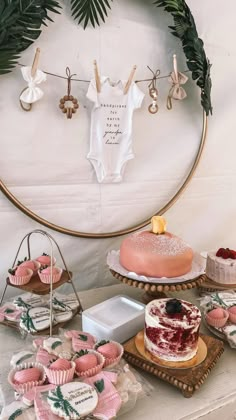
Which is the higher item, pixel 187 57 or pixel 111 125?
pixel 187 57

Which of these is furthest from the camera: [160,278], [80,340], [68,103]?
[68,103]

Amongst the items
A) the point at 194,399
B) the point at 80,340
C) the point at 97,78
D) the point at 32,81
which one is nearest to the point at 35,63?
the point at 32,81

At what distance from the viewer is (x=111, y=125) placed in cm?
85

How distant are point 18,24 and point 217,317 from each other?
24.6 inches

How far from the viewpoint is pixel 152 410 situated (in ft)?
1.73

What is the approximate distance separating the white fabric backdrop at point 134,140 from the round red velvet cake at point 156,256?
192 millimetres

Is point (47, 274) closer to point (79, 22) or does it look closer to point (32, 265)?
point (32, 265)

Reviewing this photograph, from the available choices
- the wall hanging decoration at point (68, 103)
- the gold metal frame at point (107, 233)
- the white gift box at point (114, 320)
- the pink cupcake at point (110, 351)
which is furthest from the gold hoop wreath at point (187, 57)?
the pink cupcake at point (110, 351)

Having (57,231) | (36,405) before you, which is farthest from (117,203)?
(36,405)

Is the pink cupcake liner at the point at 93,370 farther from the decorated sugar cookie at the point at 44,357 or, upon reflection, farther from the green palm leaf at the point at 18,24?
the green palm leaf at the point at 18,24

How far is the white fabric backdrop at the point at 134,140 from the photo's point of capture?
2.57ft

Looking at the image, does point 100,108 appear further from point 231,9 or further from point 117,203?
point 231,9

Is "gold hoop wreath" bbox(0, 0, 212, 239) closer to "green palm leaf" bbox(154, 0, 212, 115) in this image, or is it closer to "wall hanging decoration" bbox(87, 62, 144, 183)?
"green palm leaf" bbox(154, 0, 212, 115)

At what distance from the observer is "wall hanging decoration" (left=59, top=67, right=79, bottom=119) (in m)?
0.78
